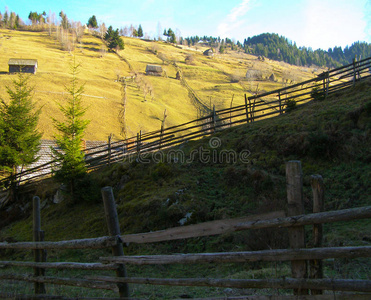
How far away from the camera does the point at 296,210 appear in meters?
3.28

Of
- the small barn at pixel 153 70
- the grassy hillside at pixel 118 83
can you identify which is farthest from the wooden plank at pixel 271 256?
the small barn at pixel 153 70

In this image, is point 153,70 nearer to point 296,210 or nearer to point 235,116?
point 235,116

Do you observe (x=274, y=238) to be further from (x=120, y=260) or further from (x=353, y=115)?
(x=353, y=115)

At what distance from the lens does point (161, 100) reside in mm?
70250

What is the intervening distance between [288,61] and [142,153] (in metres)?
178

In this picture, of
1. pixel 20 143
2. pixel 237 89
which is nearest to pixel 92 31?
pixel 237 89

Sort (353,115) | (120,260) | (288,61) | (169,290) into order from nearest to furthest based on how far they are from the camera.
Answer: (120,260)
(169,290)
(353,115)
(288,61)

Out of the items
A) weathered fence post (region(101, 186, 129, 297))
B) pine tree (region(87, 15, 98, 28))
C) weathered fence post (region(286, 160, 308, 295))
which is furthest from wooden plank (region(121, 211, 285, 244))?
pine tree (region(87, 15, 98, 28))

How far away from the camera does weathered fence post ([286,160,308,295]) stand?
128 inches

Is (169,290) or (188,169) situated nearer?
(169,290)

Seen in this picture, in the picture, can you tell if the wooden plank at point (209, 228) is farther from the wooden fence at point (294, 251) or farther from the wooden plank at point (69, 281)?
the wooden plank at point (69, 281)

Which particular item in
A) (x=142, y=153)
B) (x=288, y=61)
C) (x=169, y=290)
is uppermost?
(x=288, y=61)

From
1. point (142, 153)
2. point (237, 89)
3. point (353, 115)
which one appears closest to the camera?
point (353, 115)

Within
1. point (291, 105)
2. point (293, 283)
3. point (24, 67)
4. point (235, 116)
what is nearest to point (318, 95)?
point (291, 105)
